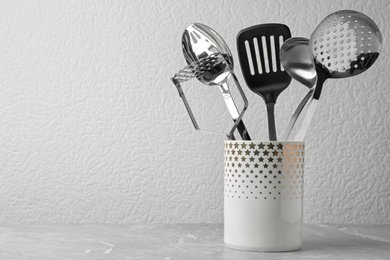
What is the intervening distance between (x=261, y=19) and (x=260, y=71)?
0.77 feet

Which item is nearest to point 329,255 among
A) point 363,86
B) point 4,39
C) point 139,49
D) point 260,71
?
point 260,71

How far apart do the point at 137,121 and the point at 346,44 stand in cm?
40

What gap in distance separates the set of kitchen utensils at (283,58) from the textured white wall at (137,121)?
186mm

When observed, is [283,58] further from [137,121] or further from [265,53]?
[137,121]

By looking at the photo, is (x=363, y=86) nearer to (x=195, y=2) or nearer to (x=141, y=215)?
(x=195, y=2)

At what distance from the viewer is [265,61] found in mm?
687

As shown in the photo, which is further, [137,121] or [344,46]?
[137,121]

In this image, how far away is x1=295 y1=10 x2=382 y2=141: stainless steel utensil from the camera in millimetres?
623

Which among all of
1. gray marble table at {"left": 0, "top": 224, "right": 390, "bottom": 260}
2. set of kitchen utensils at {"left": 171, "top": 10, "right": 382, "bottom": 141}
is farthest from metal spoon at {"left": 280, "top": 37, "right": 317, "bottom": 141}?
gray marble table at {"left": 0, "top": 224, "right": 390, "bottom": 260}

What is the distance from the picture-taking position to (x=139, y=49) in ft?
2.99

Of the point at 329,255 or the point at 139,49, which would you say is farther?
the point at 139,49

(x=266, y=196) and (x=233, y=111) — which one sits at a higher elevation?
(x=233, y=111)

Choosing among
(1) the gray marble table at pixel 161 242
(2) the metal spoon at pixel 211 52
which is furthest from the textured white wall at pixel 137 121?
(2) the metal spoon at pixel 211 52

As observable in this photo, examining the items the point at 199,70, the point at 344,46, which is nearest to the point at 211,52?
the point at 199,70
